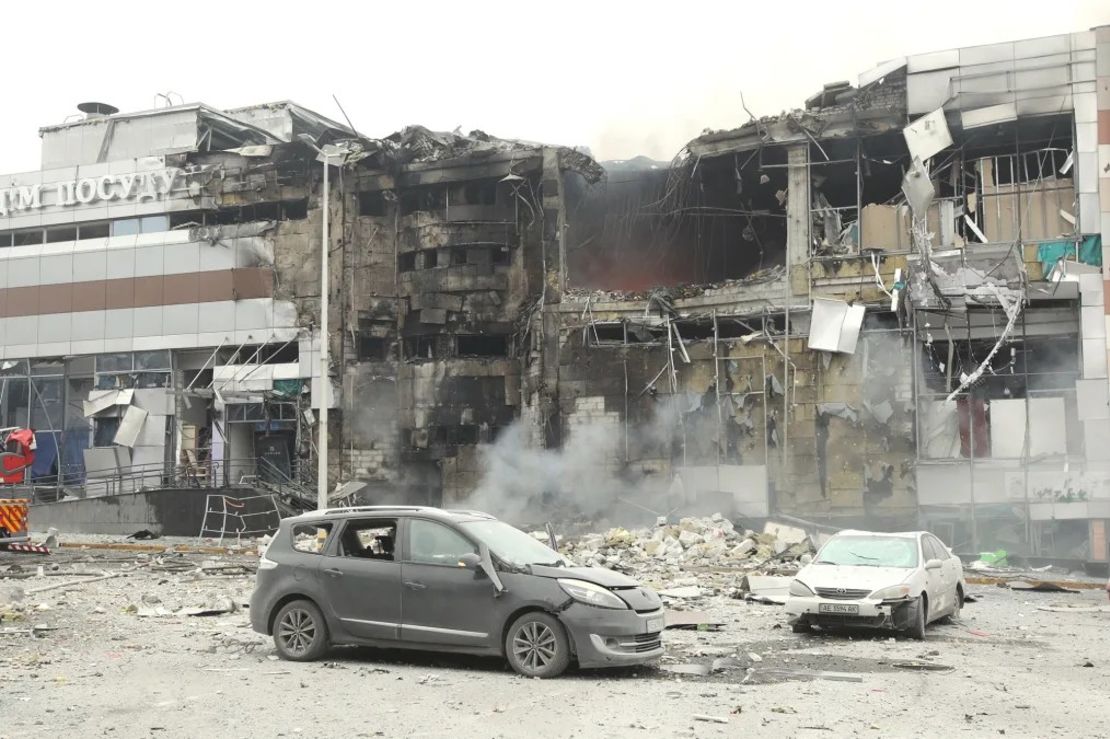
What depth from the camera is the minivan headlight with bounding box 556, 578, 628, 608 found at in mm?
9688

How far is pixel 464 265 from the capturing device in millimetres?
33781

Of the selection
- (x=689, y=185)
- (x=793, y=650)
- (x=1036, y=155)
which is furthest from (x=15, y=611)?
(x=1036, y=155)

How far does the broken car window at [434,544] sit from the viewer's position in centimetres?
1027

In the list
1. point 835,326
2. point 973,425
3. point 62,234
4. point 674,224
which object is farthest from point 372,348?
point 973,425

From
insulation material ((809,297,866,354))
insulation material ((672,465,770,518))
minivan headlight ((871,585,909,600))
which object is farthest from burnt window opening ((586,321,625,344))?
minivan headlight ((871,585,909,600))

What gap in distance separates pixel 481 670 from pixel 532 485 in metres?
21.9

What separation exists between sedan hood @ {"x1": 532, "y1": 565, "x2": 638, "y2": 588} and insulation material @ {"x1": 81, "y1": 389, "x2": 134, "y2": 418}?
1252 inches

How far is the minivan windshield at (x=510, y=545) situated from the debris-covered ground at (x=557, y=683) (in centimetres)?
104

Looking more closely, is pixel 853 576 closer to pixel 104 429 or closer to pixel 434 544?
pixel 434 544

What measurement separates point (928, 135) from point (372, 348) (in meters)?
18.0

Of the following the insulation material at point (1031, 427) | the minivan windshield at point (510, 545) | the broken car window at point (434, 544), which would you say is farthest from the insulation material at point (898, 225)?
the broken car window at point (434, 544)

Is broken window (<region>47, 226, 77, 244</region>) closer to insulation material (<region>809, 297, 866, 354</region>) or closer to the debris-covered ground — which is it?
insulation material (<region>809, 297, 866, 354</region>)

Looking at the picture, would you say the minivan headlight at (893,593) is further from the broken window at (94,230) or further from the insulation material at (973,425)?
the broken window at (94,230)

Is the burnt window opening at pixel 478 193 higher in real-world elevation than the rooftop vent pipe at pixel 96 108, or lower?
lower
